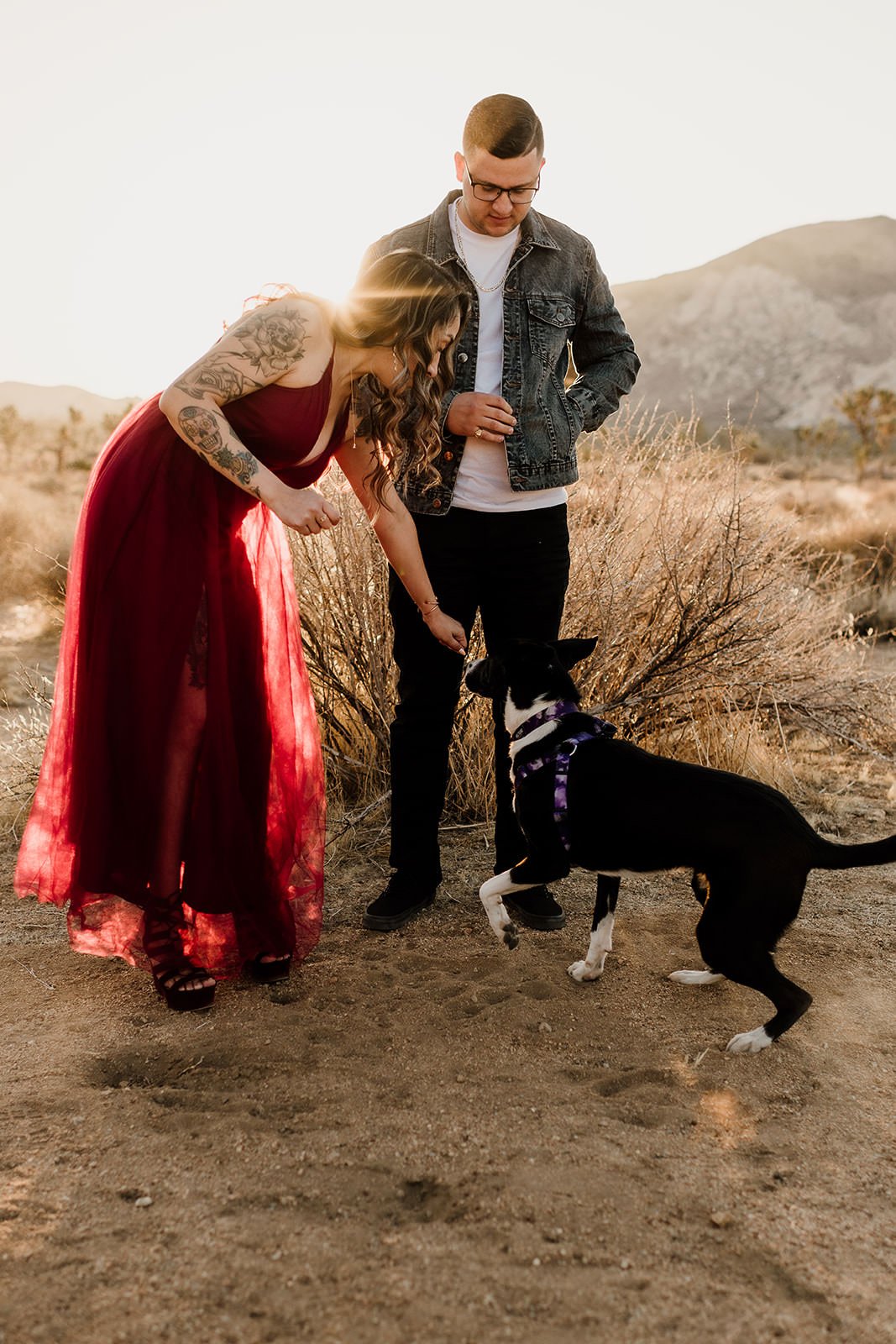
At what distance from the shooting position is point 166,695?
2.94m

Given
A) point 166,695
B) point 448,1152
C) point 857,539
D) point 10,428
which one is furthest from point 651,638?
point 10,428

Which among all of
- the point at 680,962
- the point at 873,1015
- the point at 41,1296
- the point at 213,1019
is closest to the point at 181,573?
the point at 213,1019

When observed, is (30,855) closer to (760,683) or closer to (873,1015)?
(873,1015)

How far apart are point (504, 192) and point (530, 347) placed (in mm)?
471

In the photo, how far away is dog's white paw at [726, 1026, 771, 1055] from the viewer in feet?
9.34

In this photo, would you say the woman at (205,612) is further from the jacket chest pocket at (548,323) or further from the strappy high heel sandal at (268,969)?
the jacket chest pocket at (548,323)

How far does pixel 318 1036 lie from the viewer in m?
2.90

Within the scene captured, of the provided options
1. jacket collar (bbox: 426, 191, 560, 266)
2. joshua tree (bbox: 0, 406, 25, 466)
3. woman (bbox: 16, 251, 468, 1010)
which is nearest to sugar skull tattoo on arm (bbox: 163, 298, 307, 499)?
woman (bbox: 16, 251, 468, 1010)

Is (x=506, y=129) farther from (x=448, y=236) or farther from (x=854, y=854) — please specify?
(x=854, y=854)

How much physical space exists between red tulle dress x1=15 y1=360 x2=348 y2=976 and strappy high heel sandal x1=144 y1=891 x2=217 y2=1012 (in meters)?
0.06

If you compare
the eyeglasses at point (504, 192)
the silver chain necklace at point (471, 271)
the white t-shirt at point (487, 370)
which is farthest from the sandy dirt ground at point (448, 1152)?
the eyeglasses at point (504, 192)

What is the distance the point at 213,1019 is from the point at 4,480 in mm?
18664

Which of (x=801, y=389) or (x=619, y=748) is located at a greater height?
(x=801, y=389)

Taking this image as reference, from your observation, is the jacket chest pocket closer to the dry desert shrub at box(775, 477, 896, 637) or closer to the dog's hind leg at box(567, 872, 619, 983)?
the dog's hind leg at box(567, 872, 619, 983)
